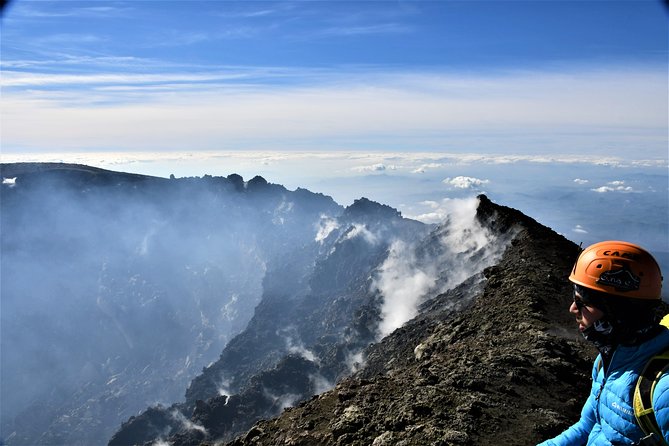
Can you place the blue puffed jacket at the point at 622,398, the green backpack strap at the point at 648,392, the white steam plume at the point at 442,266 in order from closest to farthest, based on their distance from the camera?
the blue puffed jacket at the point at 622,398, the green backpack strap at the point at 648,392, the white steam plume at the point at 442,266

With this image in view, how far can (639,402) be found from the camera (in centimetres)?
591

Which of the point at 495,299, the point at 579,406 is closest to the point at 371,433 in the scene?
the point at 579,406

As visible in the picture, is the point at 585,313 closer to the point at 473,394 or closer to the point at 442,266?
the point at 473,394

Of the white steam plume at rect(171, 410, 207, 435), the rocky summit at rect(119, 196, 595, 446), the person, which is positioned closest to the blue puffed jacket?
the person

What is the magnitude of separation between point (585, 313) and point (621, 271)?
2.44 ft

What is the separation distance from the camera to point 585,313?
23.1ft

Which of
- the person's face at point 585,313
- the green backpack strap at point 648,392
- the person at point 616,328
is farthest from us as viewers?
the person's face at point 585,313

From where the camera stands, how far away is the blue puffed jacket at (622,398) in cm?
564

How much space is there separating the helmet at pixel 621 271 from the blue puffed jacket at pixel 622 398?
64 cm

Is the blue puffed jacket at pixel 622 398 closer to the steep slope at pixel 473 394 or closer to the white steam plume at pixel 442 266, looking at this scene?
the steep slope at pixel 473 394

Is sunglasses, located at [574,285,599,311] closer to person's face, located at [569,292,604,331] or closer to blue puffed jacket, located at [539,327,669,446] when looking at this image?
person's face, located at [569,292,604,331]

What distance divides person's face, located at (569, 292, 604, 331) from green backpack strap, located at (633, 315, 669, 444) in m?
0.99

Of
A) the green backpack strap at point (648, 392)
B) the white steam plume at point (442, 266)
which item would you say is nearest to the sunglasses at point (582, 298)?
the green backpack strap at point (648, 392)

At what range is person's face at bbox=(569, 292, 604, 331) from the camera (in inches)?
274
